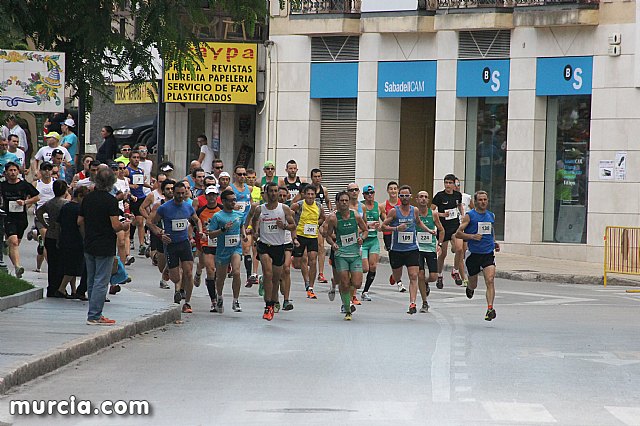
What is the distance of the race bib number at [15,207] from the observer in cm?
2281

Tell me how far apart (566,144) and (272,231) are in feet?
51.5

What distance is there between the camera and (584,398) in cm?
1215

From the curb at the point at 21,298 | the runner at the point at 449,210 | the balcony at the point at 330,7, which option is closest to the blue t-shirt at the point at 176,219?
the curb at the point at 21,298

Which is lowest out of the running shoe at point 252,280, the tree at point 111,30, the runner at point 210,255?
the running shoe at point 252,280

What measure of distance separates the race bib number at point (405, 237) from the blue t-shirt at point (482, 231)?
882 mm

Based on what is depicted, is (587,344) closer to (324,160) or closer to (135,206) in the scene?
(135,206)

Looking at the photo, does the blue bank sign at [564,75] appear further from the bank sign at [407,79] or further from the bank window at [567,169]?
the bank sign at [407,79]

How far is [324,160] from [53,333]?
23.0m

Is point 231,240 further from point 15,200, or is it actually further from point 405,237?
point 15,200

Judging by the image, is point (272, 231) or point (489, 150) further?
point (489, 150)

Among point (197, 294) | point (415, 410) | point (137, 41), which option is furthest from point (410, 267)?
point (415, 410)

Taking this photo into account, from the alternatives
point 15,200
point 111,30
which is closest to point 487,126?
point 15,200

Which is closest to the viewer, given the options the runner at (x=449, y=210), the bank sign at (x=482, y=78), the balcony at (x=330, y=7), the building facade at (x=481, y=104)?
the runner at (x=449, y=210)

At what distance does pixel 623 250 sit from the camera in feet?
92.8
